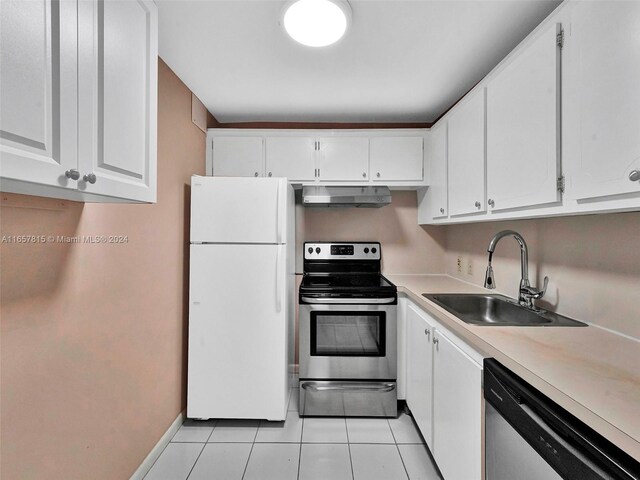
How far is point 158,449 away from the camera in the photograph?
1966 millimetres

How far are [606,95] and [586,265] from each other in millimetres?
787

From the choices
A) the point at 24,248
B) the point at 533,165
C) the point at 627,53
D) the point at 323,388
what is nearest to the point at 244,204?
the point at 24,248

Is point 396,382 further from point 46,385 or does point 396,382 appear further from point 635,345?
point 46,385

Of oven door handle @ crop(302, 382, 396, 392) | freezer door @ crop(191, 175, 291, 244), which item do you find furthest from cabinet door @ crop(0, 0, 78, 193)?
oven door handle @ crop(302, 382, 396, 392)

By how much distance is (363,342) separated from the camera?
2416 mm

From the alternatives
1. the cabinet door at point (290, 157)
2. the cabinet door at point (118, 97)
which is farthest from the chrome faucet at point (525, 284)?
the cabinet door at point (118, 97)

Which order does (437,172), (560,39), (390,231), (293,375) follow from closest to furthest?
(560,39)
(437,172)
(293,375)
(390,231)

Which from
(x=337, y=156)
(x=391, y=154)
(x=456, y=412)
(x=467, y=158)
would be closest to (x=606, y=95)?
(x=467, y=158)

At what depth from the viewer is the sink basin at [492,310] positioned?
1611mm

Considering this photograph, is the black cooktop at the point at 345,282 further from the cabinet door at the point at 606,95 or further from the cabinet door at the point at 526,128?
the cabinet door at the point at 606,95

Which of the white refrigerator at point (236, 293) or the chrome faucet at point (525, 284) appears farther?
the white refrigerator at point (236, 293)

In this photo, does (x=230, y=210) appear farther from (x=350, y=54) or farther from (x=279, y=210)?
(x=350, y=54)

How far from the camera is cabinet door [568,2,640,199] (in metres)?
0.95

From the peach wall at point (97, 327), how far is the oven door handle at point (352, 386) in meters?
0.90
